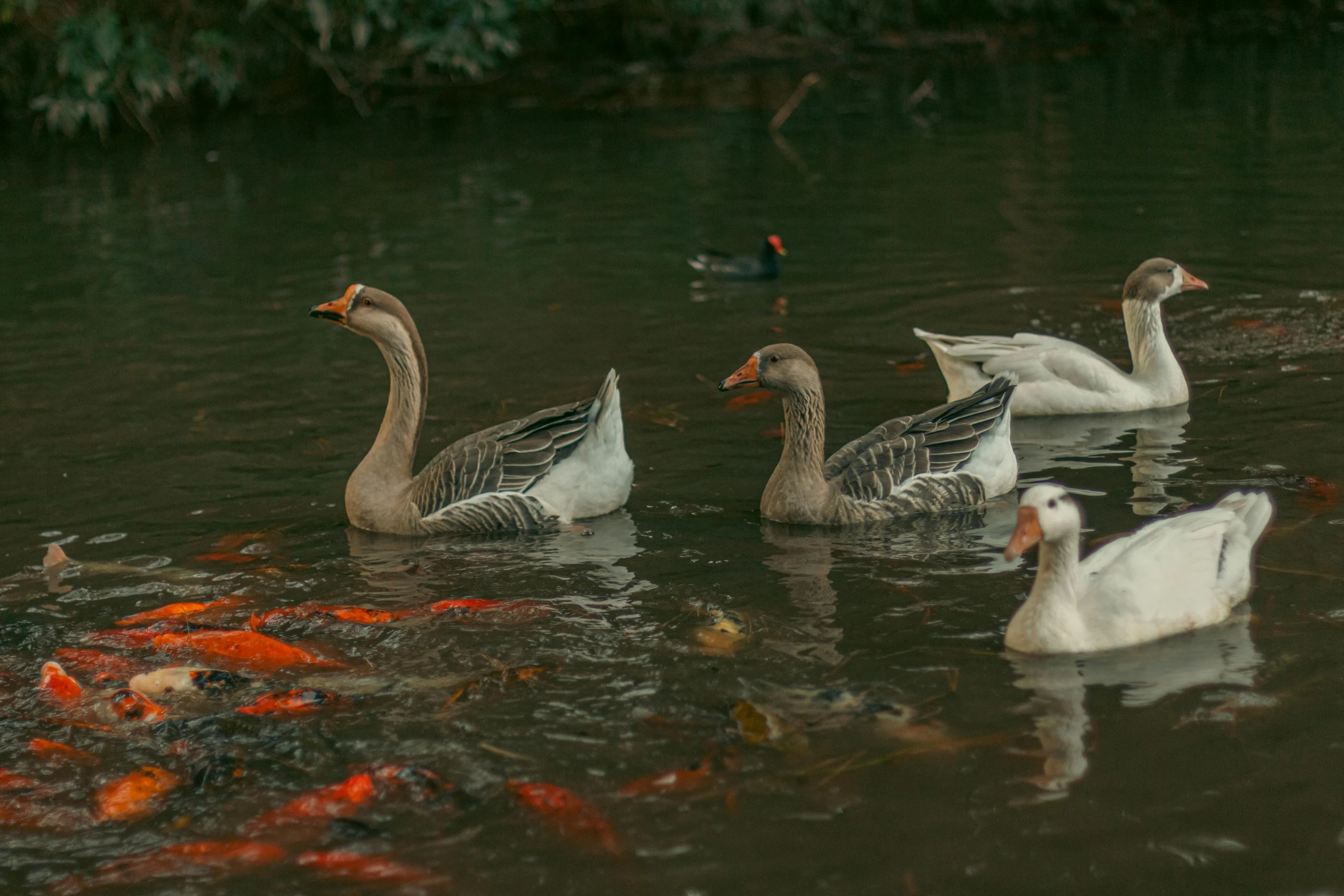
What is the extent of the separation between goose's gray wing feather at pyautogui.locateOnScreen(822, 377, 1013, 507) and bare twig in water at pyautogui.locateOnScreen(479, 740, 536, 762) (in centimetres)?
331

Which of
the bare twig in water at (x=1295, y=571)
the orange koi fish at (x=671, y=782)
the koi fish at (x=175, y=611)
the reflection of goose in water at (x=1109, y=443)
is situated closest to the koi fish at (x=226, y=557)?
the koi fish at (x=175, y=611)

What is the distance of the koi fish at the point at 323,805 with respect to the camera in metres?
5.27

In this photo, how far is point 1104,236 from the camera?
600 inches

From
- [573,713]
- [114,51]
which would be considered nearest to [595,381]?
[573,713]

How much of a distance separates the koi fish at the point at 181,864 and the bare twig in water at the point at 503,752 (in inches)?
37.0

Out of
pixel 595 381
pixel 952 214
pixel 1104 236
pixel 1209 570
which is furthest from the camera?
pixel 952 214

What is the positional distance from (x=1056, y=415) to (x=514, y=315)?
5437 mm

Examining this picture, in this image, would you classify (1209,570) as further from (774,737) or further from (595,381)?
(595,381)

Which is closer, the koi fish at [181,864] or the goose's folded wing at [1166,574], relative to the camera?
the koi fish at [181,864]

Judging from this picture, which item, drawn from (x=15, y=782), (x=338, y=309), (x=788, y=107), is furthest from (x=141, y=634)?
(x=788, y=107)

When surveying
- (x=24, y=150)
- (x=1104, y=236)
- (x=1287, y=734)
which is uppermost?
(x=24, y=150)

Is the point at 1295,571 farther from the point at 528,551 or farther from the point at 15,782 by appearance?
the point at 15,782

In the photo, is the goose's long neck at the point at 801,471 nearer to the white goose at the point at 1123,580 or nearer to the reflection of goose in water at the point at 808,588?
the reflection of goose in water at the point at 808,588

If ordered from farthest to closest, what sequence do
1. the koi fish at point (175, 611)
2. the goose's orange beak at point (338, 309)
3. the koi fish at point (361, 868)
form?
the goose's orange beak at point (338, 309)
the koi fish at point (175, 611)
the koi fish at point (361, 868)
